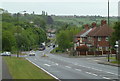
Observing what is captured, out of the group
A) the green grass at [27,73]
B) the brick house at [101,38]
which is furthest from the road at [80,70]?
the brick house at [101,38]

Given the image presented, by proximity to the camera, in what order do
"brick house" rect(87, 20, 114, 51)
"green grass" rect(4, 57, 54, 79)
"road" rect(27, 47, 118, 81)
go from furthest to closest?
"brick house" rect(87, 20, 114, 51), "road" rect(27, 47, 118, 81), "green grass" rect(4, 57, 54, 79)

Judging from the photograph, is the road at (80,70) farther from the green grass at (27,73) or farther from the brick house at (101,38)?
the brick house at (101,38)

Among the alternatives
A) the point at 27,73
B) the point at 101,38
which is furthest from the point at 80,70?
the point at 101,38

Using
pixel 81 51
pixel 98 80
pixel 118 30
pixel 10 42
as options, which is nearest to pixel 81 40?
pixel 81 51

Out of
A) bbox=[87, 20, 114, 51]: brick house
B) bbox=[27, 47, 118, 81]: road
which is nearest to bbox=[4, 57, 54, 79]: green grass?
bbox=[27, 47, 118, 81]: road

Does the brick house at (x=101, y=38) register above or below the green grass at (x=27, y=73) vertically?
below

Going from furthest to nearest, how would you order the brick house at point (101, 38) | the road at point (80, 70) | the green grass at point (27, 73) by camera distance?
the brick house at point (101, 38) → the road at point (80, 70) → the green grass at point (27, 73)

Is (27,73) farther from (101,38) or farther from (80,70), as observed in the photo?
(101,38)

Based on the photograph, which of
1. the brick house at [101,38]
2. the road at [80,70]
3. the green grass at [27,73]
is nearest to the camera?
the green grass at [27,73]

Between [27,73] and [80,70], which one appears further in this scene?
[80,70]

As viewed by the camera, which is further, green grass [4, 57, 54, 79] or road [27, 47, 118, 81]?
road [27, 47, 118, 81]

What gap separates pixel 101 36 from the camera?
102562 mm

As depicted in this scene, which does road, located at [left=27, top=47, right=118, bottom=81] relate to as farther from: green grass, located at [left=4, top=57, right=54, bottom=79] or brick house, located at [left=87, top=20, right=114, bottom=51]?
brick house, located at [left=87, top=20, right=114, bottom=51]

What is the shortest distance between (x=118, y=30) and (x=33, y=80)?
29.8 metres
